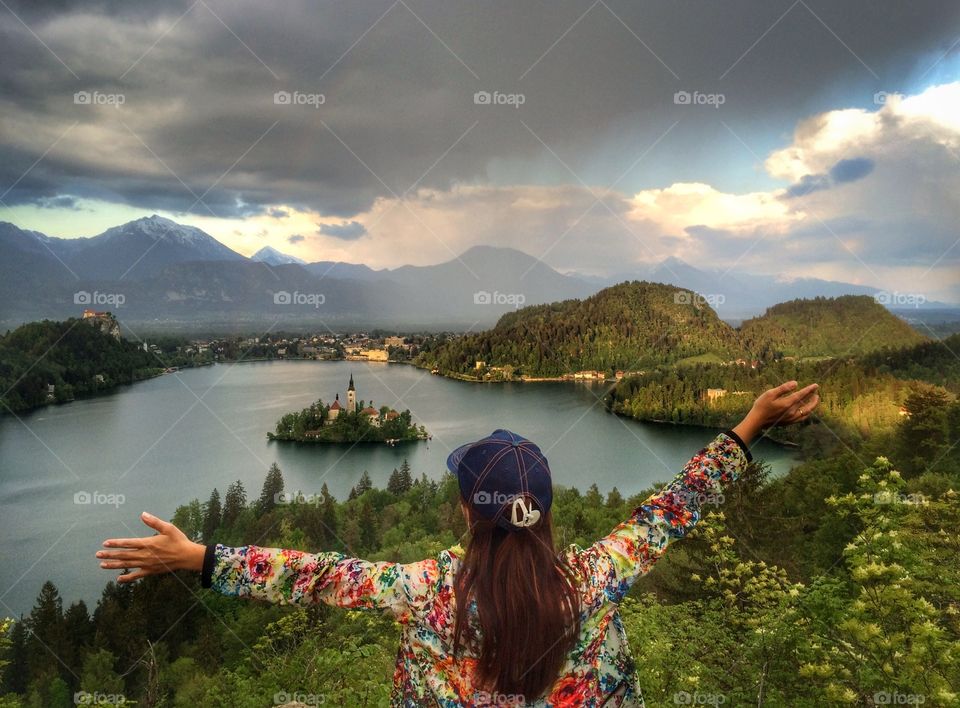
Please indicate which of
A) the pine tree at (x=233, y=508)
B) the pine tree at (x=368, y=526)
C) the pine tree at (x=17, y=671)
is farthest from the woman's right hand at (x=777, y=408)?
the pine tree at (x=233, y=508)

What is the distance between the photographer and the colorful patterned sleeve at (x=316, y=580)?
0.90 m

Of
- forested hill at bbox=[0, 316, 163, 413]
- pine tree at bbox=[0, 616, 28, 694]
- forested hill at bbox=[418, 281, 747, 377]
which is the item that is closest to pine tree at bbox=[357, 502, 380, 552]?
pine tree at bbox=[0, 616, 28, 694]

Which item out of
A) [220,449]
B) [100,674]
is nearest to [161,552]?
[100,674]

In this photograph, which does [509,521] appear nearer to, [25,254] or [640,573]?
[640,573]

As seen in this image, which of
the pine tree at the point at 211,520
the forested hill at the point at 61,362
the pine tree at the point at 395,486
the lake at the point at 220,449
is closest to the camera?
the pine tree at the point at 211,520

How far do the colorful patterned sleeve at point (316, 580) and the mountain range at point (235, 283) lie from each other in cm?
8068

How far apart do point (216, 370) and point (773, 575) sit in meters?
83.1

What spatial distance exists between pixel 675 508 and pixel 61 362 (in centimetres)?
8129

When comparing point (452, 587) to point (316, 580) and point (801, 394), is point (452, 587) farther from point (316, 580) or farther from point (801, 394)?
point (801, 394)

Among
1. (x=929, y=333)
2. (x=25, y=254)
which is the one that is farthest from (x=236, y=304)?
(x=929, y=333)

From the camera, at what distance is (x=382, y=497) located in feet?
123

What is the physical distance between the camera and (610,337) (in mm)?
57656

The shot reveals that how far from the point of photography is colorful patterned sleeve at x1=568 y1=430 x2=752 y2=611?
0.99m

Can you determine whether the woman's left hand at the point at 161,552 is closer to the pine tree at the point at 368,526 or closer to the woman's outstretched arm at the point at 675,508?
the woman's outstretched arm at the point at 675,508
